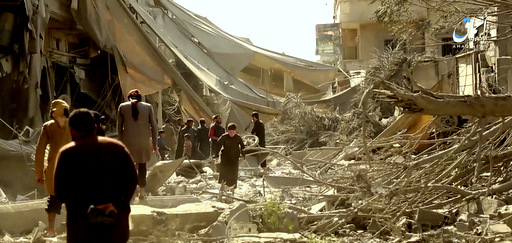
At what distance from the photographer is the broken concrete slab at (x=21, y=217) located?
7270mm

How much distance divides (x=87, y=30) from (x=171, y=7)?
14435 mm

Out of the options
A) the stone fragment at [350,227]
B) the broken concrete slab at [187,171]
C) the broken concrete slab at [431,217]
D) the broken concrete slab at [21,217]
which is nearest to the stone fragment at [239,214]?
the stone fragment at [350,227]

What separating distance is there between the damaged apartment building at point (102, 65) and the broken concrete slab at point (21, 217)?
62.5 inches

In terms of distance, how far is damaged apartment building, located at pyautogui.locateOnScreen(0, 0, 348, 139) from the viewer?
37.0 ft

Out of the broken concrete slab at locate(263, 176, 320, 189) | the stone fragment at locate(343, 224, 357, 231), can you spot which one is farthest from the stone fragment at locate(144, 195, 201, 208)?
the stone fragment at locate(343, 224, 357, 231)

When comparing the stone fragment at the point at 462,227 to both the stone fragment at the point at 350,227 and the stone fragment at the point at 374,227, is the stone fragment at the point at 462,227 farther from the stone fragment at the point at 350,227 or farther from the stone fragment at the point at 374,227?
the stone fragment at the point at 350,227

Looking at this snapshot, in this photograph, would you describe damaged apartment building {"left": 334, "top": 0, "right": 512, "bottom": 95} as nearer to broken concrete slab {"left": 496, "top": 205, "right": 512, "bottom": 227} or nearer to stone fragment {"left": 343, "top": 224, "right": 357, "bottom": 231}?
broken concrete slab {"left": 496, "top": 205, "right": 512, "bottom": 227}

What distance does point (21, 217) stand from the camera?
7.37m

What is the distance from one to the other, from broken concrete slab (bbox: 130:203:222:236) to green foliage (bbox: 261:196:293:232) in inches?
17.5

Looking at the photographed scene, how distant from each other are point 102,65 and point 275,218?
938cm

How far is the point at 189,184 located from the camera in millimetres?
11633

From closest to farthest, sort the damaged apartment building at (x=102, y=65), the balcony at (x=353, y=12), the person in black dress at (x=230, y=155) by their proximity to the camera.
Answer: the person in black dress at (x=230, y=155) → the damaged apartment building at (x=102, y=65) → the balcony at (x=353, y=12)

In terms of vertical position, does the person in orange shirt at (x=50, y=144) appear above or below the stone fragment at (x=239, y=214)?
above

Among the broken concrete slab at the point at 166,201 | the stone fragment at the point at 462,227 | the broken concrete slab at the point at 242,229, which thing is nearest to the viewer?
the broken concrete slab at the point at 242,229
